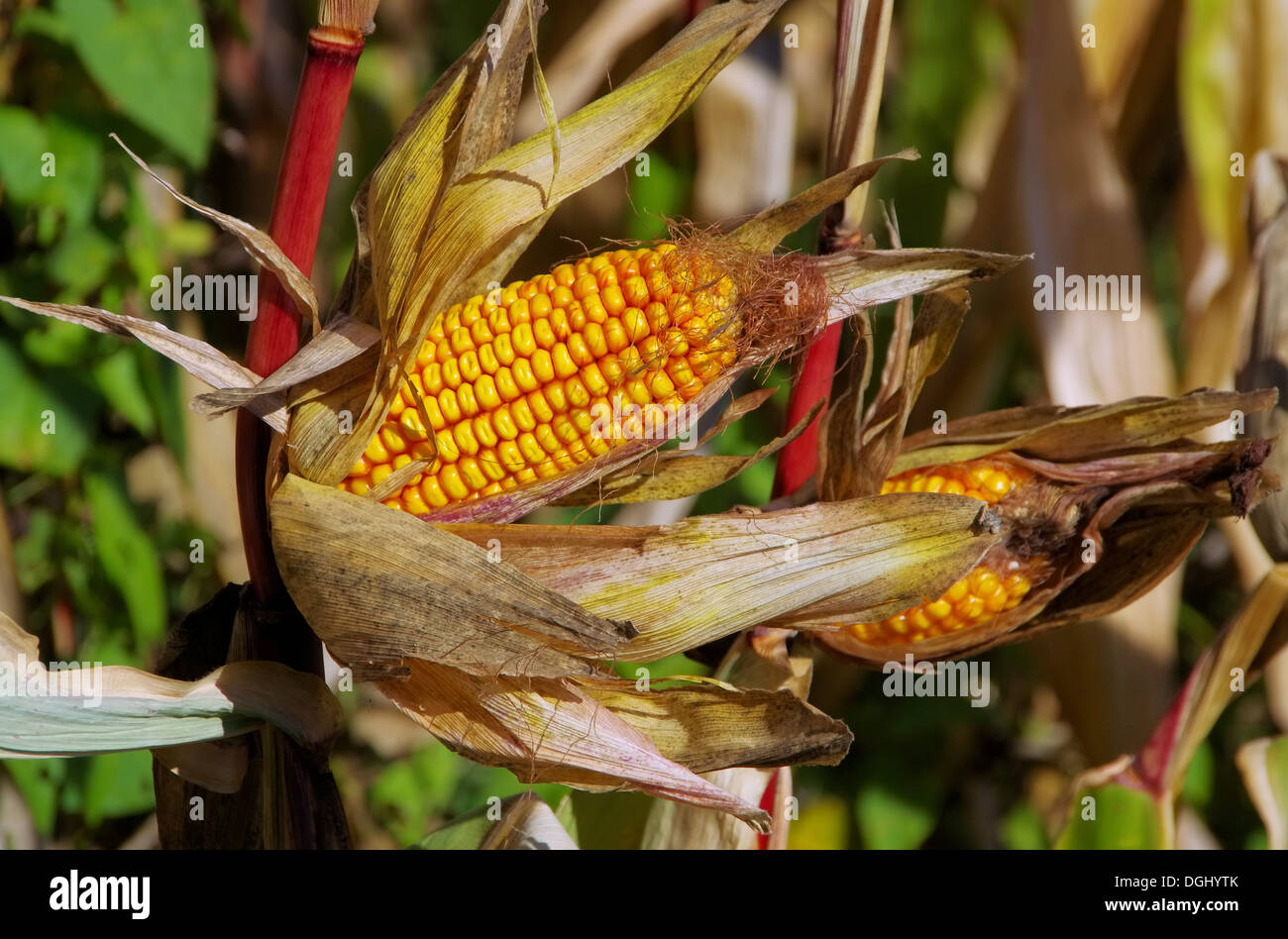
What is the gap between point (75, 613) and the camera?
1269 mm

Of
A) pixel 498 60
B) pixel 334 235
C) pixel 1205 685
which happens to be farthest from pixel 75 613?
pixel 1205 685

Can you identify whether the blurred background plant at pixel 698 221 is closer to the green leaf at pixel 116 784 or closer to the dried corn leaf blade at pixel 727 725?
the green leaf at pixel 116 784

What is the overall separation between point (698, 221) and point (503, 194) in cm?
72

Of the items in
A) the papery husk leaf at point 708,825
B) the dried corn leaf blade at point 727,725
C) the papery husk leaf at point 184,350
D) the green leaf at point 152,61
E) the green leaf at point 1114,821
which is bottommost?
the green leaf at point 1114,821

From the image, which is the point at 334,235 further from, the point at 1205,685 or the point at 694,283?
the point at 1205,685

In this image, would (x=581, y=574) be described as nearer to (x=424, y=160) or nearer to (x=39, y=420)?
(x=424, y=160)

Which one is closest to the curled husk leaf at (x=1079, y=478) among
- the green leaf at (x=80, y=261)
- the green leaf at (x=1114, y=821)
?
the green leaf at (x=1114, y=821)

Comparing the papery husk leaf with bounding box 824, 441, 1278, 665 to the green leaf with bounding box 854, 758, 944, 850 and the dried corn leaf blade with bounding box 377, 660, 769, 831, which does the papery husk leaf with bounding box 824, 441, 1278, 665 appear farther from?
the green leaf with bounding box 854, 758, 944, 850

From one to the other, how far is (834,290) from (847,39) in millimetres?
223

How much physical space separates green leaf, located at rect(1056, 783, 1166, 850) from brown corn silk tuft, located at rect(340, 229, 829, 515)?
66 centimetres

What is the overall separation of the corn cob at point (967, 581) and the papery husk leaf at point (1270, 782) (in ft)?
1.55

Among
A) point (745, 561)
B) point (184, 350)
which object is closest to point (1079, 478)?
point (745, 561)

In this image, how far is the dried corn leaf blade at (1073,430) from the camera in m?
0.76

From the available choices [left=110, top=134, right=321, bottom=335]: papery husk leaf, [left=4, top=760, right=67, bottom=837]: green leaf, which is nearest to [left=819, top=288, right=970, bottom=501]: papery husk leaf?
[left=110, top=134, right=321, bottom=335]: papery husk leaf
